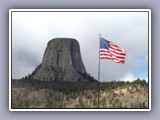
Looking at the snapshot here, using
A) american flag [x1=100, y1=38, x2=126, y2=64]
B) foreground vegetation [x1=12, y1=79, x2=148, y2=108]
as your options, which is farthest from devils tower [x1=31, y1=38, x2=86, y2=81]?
american flag [x1=100, y1=38, x2=126, y2=64]

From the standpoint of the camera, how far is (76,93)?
4.49 metres

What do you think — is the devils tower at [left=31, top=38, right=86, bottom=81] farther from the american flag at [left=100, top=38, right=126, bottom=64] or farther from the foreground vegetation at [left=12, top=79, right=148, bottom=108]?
the american flag at [left=100, top=38, right=126, bottom=64]

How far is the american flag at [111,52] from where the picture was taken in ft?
14.5

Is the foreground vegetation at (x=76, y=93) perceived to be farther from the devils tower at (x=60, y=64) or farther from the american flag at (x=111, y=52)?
the american flag at (x=111, y=52)

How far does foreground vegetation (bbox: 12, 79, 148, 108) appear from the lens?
443 cm

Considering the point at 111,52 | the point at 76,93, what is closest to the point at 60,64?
the point at 76,93

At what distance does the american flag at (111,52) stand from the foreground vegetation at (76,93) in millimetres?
374

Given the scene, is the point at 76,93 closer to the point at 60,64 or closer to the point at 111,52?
the point at 60,64

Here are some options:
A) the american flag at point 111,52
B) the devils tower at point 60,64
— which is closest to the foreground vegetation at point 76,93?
the devils tower at point 60,64

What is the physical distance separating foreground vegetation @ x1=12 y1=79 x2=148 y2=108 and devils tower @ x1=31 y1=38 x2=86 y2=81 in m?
0.10

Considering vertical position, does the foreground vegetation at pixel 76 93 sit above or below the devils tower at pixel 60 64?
below
